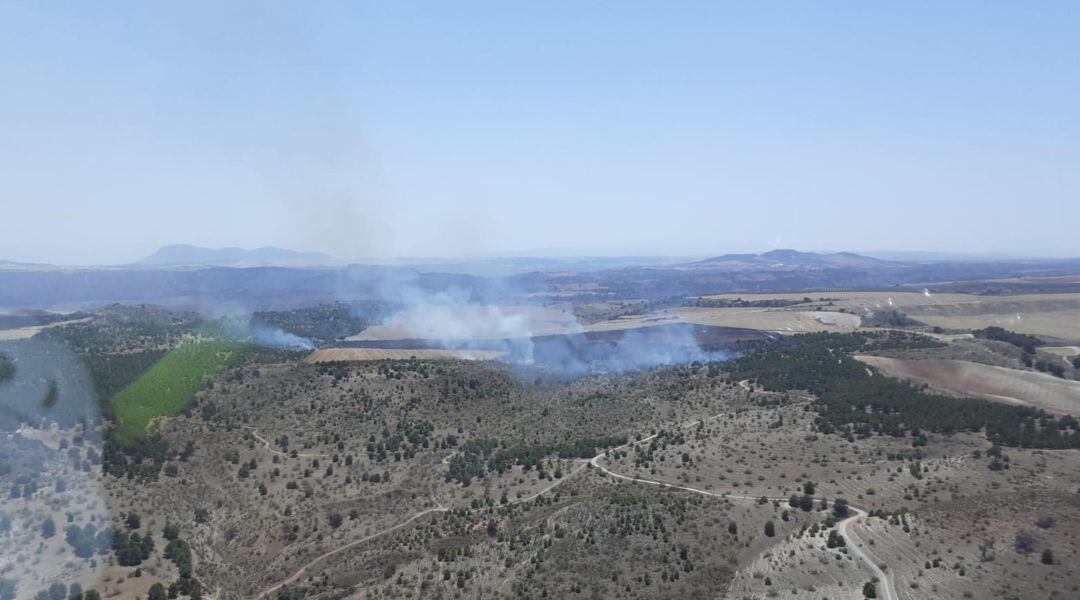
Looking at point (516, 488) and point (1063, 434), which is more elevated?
point (1063, 434)

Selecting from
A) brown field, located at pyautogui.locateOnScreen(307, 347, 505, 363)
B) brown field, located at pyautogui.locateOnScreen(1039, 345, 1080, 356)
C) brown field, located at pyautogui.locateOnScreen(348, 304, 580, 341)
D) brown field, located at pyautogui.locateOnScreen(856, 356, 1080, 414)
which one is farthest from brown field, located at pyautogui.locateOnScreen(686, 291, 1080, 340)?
brown field, located at pyautogui.locateOnScreen(307, 347, 505, 363)

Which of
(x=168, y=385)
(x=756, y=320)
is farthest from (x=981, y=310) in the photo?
(x=168, y=385)

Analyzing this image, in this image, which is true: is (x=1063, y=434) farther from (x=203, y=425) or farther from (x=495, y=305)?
(x=495, y=305)

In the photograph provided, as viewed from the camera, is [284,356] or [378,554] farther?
[284,356]

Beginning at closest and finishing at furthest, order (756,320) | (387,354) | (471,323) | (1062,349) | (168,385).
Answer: (168,385), (1062,349), (387,354), (756,320), (471,323)

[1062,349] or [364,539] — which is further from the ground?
[1062,349]

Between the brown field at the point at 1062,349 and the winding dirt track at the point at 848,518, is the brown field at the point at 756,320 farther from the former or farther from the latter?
the winding dirt track at the point at 848,518

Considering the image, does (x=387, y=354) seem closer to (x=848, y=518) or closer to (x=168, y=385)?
(x=168, y=385)

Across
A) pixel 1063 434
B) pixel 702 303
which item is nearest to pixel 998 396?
pixel 1063 434
